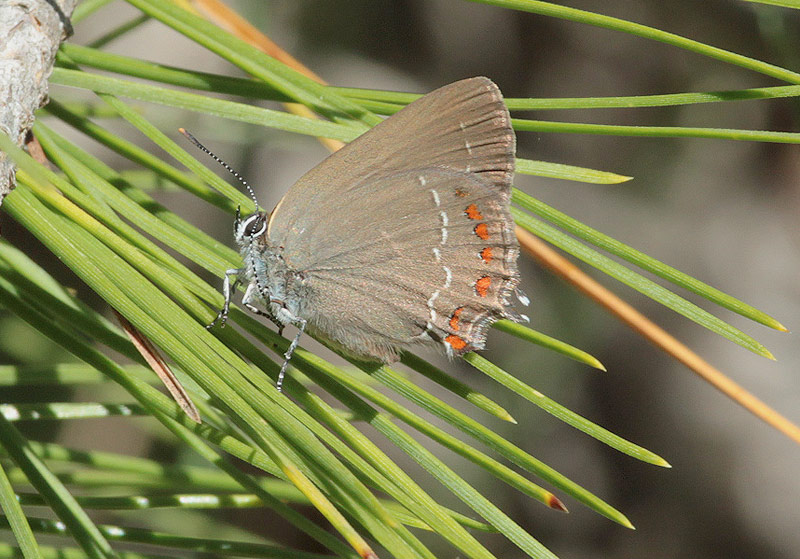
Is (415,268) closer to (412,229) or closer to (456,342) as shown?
(412,229)

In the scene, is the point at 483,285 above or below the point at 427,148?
below

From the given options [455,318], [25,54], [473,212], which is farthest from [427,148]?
[25,54]

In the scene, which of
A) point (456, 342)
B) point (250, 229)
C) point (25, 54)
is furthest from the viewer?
point (250, 229)

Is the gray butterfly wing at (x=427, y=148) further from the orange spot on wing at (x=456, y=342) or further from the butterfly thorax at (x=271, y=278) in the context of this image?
the orange spot on wing at (x=456, y=342)

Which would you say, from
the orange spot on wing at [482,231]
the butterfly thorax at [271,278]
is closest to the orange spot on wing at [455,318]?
the orange spot on wing at [482,231]

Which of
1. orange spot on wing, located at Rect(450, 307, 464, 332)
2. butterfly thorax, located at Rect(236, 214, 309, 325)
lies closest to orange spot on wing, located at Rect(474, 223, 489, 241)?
orange spot on wing, located at Rect(450, 307, 464, 332)

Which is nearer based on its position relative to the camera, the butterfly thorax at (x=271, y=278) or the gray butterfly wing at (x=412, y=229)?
the gray butterfly wing at (x=412, y=229)
